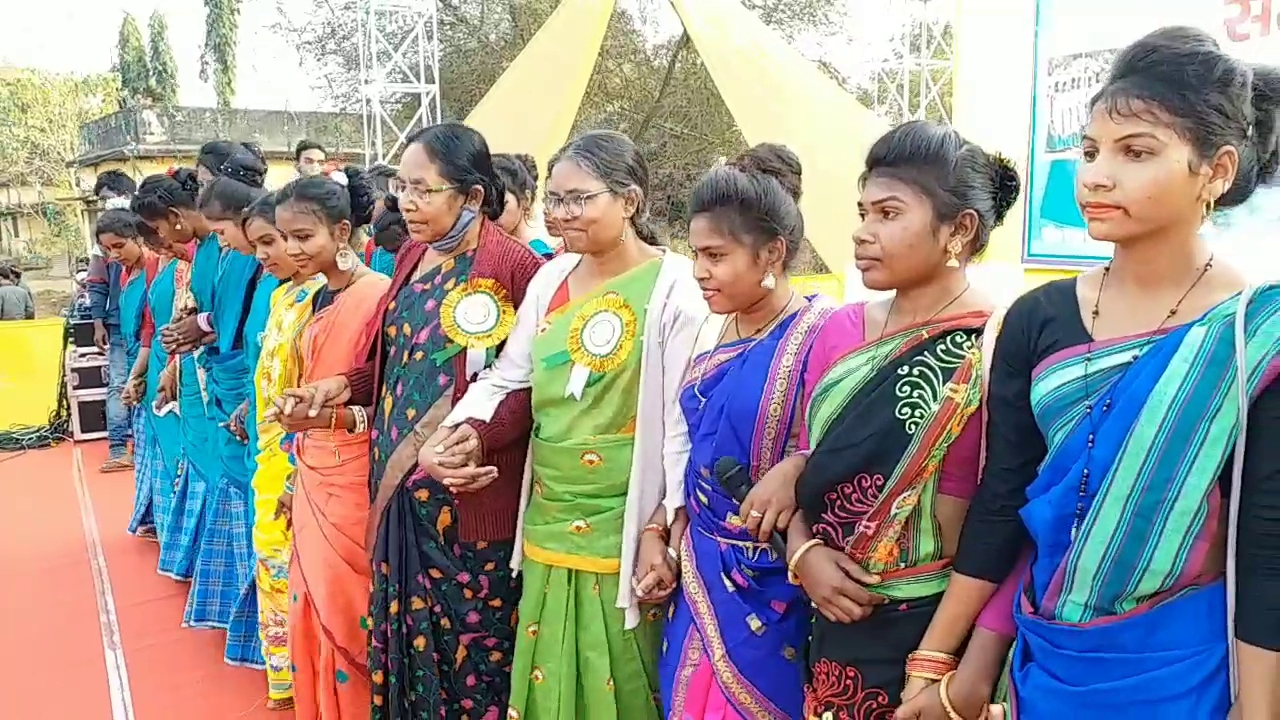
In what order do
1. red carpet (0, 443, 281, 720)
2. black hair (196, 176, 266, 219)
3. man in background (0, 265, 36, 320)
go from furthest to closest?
1. man in background (0, 265, 36, 320)
2. black hair (196, 176, 266, 219)
3. red carpet (0, 443, 281, 720)

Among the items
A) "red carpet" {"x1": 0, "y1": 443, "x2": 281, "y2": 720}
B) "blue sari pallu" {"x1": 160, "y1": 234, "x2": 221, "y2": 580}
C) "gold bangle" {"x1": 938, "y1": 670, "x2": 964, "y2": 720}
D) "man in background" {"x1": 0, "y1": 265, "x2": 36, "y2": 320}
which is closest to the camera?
"gold bangle" {"x1": 938, "y1": 670, "x2": 964, "y2": 720}

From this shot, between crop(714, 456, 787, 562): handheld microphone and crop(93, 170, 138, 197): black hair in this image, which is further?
crop(93, 170, 138, 197): black hair

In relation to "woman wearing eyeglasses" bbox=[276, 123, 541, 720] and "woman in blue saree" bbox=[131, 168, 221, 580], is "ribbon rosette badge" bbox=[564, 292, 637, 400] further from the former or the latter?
"woman in blue saree" bbox=[131, 168, 221, 580]

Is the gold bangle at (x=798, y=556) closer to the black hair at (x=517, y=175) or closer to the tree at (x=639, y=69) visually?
→ the black hair at (x=517, y=175)

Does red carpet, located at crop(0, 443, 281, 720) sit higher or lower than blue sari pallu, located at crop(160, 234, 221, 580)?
lower

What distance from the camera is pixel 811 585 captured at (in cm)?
163

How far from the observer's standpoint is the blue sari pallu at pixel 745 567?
1852mm

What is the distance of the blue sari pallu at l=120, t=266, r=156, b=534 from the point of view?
5473mm

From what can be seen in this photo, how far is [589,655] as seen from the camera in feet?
7.42

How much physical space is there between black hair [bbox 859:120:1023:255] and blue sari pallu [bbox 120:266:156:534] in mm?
4899

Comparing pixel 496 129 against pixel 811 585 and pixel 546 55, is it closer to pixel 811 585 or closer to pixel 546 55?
pixel 546 55

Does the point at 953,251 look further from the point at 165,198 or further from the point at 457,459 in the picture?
the point at 165,198

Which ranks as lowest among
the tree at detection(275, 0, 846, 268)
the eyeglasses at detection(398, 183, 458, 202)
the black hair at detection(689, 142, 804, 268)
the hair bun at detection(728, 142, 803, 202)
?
the black hair at detection(689, 142, 804, 268)

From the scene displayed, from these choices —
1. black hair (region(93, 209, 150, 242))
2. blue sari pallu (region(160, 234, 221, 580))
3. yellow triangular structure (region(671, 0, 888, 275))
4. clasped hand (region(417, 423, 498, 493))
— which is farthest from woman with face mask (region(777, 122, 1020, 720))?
black hair (region(93, 209, 150, 242))
